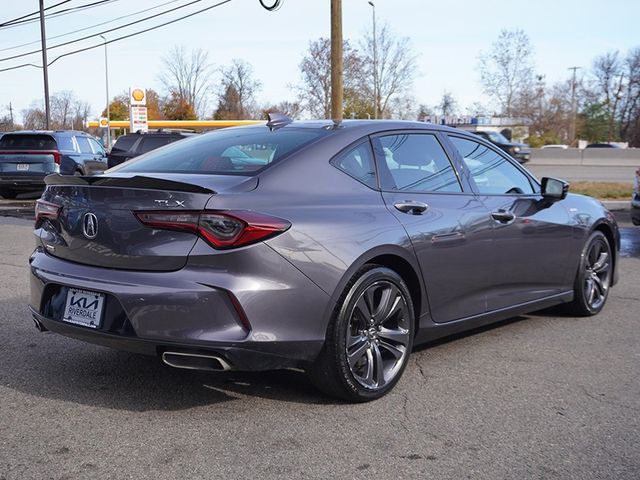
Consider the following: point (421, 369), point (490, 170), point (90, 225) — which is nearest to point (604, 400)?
point (421, 369)

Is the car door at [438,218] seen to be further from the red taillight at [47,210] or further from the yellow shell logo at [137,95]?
the yellow shell logo at [137,95]

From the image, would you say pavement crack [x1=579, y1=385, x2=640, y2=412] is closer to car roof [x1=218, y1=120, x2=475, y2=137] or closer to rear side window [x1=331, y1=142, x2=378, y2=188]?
rear side window [x1=331, y1=142, x2=378, y2=188]

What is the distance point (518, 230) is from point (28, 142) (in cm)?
1521

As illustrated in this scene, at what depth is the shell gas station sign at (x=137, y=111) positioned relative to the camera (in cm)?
2889

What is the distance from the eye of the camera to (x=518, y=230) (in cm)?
531

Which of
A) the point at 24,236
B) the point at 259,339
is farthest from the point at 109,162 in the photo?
the point at 259,339

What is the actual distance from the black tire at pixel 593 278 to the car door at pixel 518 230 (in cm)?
21

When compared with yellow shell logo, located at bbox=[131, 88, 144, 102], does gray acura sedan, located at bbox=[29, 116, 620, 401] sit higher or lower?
lower

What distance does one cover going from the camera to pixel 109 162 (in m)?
18.2

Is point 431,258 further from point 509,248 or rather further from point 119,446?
point 119,446

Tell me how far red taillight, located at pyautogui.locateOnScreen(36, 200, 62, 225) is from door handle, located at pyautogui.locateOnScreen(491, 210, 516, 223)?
2796 millimetres

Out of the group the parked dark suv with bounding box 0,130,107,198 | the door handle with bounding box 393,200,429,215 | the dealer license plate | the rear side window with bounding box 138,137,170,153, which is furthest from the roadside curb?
the dealer license plate

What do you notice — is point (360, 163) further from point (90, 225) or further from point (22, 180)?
point (22, 180)

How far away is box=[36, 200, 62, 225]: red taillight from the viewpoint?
13.7 ft
